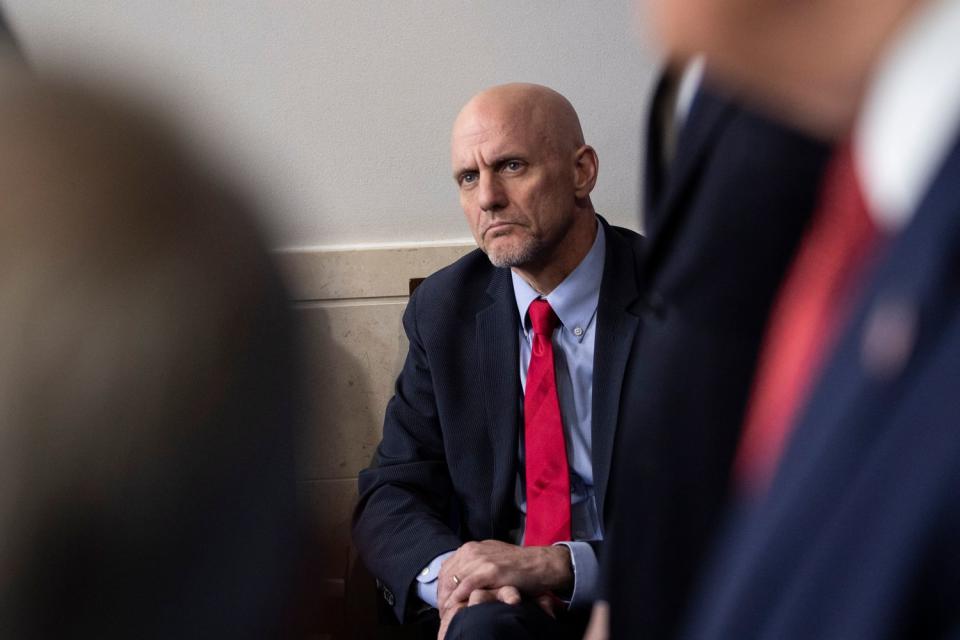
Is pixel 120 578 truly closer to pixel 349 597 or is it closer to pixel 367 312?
pixel 349 597

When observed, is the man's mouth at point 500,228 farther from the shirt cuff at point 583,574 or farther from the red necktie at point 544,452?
the shirt cuff at point 583,574

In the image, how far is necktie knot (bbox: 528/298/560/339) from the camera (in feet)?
6.57

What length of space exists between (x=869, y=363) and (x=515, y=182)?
1.75 m

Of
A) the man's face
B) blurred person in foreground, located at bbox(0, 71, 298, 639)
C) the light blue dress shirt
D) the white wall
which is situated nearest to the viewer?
blurred person in foreground, located at bbox(0, 71, 298, 639)

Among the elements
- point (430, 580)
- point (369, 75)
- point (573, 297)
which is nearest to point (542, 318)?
point (573, 297)

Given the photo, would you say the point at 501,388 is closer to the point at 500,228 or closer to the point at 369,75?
the point at 500,228

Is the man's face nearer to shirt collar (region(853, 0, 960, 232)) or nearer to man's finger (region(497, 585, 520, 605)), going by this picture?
man's finger (region(497, 585, 520, 605))

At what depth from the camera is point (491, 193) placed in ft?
6.89

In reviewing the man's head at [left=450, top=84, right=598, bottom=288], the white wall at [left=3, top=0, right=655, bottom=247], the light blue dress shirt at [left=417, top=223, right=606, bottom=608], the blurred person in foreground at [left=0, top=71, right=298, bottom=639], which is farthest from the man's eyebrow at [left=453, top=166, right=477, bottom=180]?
the blurred person in foreground at [left=0, top=71, right=298, bottom=639]

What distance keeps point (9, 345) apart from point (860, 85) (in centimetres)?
44

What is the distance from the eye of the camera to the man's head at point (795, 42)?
16.2 inches

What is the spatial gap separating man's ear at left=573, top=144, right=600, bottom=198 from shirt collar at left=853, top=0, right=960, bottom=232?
1.73 metres

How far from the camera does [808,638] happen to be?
0.41 metres

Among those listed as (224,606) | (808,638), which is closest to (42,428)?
(224,606)
